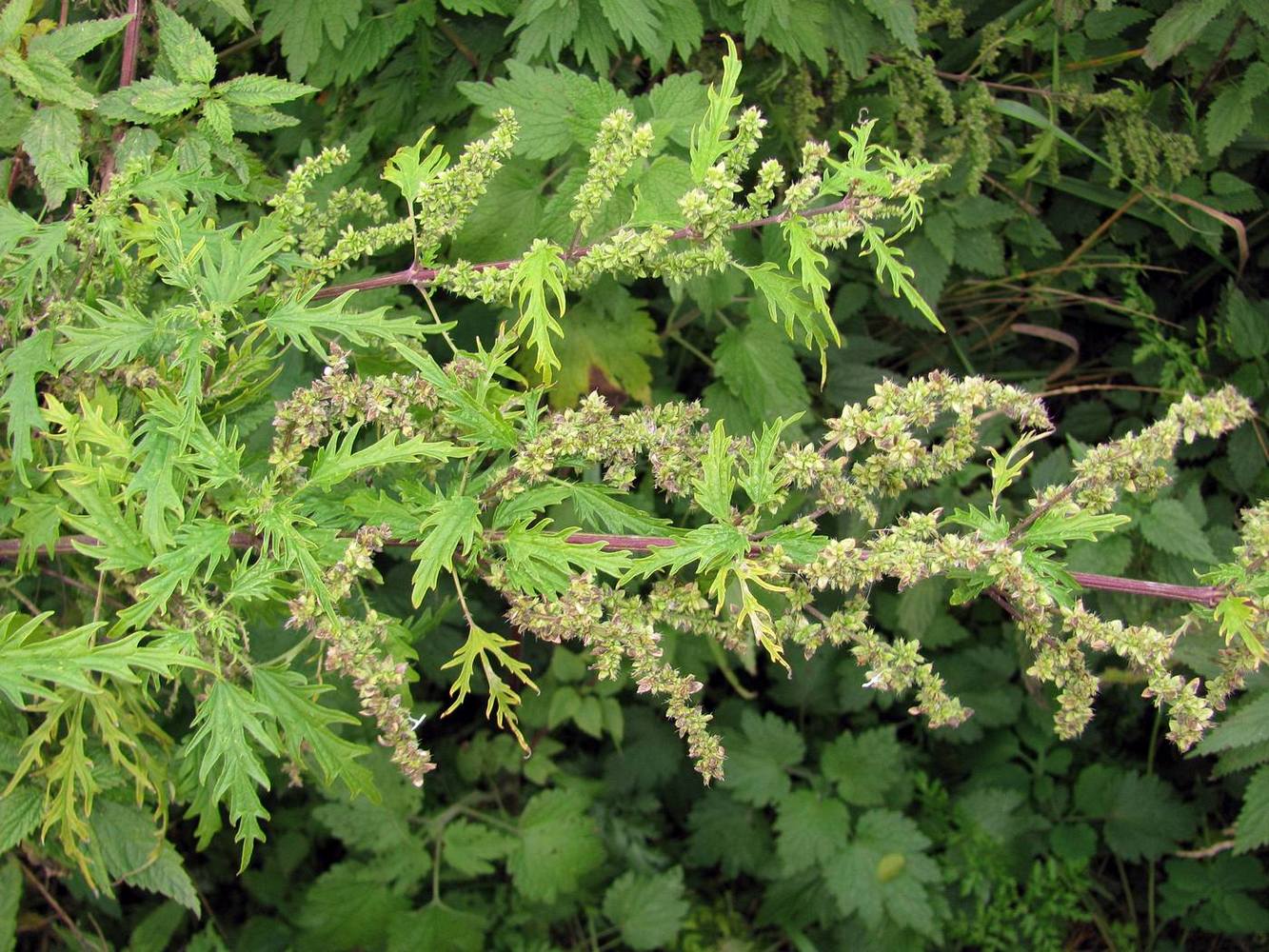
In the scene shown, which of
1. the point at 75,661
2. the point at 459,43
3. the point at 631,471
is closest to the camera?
the point at 75,661

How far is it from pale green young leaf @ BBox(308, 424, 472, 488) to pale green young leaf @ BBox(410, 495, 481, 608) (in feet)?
0.25

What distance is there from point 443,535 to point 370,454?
0.56ft

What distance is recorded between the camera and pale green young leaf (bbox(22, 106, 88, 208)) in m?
1.95

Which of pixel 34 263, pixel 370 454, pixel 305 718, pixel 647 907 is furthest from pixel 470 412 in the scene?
pixel 647 907

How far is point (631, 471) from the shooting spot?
5.58ft

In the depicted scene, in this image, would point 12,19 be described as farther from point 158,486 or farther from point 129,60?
point 158,486

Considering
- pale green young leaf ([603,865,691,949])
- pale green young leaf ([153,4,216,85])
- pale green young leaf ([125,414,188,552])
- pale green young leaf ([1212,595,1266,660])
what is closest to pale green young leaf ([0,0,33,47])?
pale green young leaf ([153,4,216,85])

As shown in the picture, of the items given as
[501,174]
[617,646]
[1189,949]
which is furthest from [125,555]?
[1189,949]

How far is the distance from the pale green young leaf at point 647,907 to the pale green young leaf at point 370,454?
2.14 m

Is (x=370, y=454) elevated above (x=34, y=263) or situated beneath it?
situated beneath

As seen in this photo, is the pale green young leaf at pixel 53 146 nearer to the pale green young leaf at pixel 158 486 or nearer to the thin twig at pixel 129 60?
the thin twig at pixel 129 60

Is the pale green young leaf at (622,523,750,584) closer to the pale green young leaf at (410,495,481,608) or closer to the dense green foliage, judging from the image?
the dense green foliage

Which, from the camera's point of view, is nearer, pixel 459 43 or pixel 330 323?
pixel 330 323

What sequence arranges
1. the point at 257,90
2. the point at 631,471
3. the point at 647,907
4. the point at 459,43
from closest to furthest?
1. the point at 631,471
2. the point at 257,90
3. the point at 459,43
4. the point at 647,907
